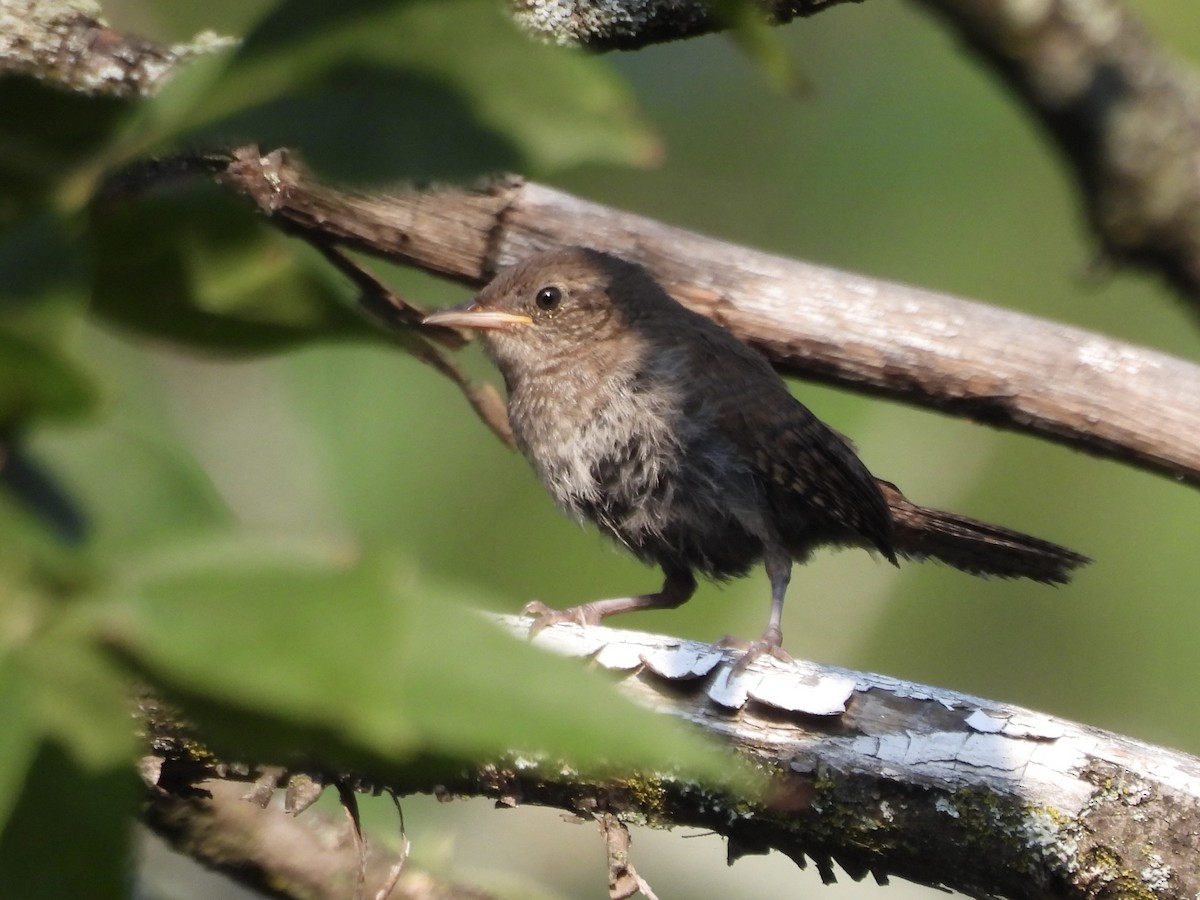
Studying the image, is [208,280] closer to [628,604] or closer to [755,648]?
[755,648]

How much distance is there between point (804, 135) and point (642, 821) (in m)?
4.64

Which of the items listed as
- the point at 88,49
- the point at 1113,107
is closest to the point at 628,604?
the point at 88,49

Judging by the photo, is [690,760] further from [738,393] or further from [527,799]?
[738,393]

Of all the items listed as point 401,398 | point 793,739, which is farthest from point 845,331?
point 401,398

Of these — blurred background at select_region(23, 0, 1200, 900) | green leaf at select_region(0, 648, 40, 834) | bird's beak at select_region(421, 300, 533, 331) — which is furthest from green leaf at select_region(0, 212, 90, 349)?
blurred background at select_region(23, 0, 1200, 900)

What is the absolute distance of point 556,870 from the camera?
210 inches

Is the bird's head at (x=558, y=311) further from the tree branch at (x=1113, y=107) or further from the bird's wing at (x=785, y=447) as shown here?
the tree branch at (x=1113, y=107)

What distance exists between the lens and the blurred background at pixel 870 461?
504 centimetres

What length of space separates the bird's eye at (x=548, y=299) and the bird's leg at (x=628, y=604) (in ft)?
2.94

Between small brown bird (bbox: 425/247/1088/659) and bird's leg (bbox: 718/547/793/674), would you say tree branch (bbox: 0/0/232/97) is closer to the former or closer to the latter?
small brown bird (bbox: 425/247/1088/659)

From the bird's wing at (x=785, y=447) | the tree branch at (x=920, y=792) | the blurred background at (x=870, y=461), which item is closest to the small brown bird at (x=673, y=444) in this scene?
the bird's wing at (x=785, y=447)

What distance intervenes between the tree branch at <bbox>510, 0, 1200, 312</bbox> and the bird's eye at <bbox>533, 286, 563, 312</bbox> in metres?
2.68

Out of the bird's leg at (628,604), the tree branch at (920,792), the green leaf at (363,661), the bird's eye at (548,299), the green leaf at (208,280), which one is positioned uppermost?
the green leaf at (208,280)

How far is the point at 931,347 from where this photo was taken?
3.11 metres
